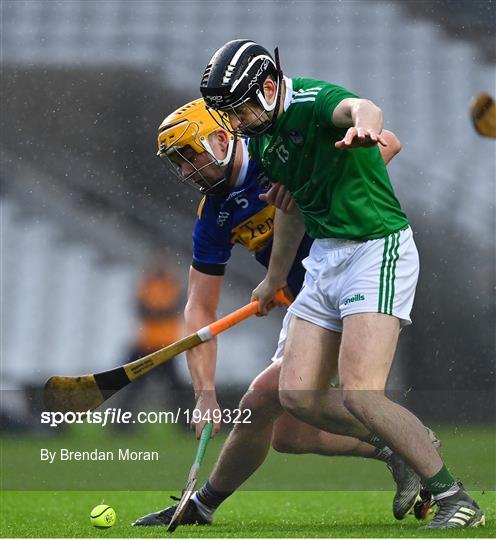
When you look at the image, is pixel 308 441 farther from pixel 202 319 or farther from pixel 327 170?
pixel 327 170

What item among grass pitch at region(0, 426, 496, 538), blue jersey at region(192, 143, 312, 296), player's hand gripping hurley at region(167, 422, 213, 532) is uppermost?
blue jersey at region(192, 143, 312, 296)

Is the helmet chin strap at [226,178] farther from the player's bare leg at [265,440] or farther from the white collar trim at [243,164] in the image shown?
the player's bare leg at [265,440]

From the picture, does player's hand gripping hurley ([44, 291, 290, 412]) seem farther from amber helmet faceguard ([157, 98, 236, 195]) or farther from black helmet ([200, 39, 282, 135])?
black helmet ([200, 39, 282, 135])

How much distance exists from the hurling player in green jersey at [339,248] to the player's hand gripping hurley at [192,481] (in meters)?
0.49

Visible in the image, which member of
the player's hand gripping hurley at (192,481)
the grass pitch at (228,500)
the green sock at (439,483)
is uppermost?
the green sock at (439,483)

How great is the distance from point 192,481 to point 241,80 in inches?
55.1

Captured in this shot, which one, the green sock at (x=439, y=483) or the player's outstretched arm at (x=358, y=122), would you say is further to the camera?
the green sock at (x=439, y=483)

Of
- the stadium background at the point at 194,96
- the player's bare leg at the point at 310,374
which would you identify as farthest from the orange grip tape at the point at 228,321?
the stadium background at the point at 194,96

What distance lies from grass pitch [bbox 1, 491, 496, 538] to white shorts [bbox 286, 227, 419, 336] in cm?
66

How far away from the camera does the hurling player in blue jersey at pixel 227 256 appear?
403 cm

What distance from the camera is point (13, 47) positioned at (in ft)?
24.2

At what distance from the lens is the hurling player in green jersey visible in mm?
3486

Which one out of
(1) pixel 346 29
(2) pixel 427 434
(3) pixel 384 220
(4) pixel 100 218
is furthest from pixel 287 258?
(4) pixel 100 218

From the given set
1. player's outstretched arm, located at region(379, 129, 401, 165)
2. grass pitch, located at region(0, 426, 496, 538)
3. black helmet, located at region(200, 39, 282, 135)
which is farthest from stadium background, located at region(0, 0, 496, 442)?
black helmet, located at region(200, 39, 282, 135)
